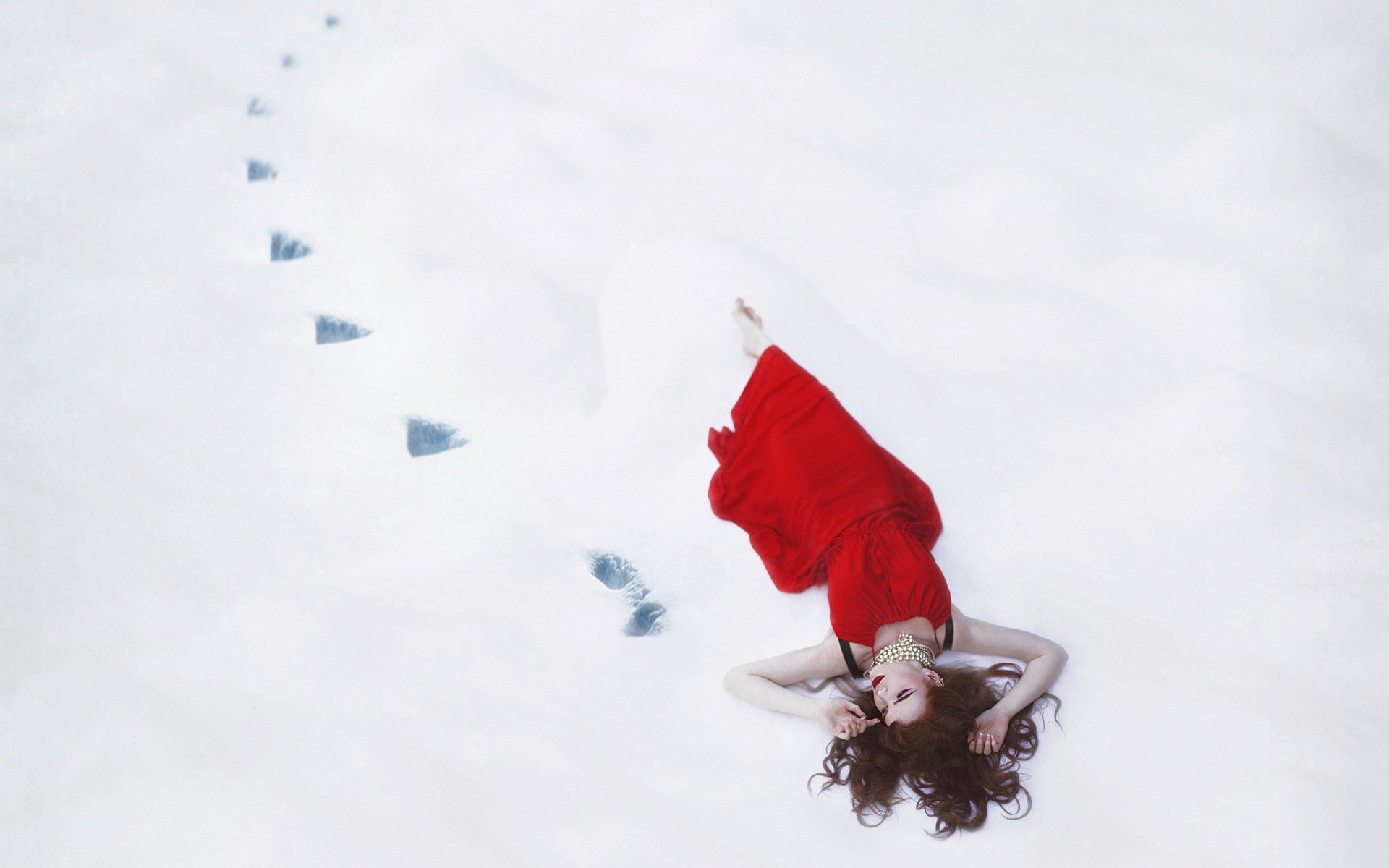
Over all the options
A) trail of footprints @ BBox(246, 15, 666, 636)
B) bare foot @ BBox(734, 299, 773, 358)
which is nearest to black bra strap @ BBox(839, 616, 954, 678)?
trail of footprints @ BBox(246, 15, 666, 636)

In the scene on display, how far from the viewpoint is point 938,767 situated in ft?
5.13

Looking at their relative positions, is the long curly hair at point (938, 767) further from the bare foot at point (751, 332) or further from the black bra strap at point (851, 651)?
the bare foot at point (751, 332)

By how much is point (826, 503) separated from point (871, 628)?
275mm

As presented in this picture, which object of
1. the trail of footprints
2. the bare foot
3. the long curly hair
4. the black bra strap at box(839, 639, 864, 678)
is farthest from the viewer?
the bare foot

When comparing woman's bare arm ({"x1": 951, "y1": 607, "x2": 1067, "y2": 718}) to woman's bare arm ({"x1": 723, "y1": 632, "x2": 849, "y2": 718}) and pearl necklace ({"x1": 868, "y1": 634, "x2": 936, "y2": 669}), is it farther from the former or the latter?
woman's bare arm ({"x1": 723, "y1": 632, "x2": 849, "y2": 718})

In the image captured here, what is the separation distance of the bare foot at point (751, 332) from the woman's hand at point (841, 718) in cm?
84

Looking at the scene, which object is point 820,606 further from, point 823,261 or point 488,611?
point 823,261

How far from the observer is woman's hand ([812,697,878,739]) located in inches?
62.8

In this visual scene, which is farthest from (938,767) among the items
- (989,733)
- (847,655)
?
(847,655)

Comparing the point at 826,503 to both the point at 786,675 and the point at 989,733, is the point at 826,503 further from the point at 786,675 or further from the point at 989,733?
the point at 989,733

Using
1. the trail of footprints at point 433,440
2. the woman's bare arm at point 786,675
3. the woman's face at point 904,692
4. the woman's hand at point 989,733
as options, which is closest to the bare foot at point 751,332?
the trail of footprints at point 433,440

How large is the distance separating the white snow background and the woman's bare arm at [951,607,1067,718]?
0.27ft

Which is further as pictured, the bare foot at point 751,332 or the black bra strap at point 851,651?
the bare foot at point 751,332

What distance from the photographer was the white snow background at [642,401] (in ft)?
5.13
